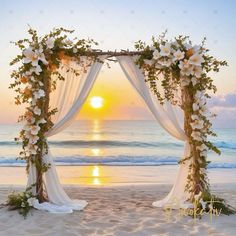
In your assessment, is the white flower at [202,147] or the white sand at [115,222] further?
the white flower at [202,147]

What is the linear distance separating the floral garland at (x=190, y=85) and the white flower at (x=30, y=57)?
5.16 feet

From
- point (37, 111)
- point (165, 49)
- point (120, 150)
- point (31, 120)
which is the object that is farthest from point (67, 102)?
point (120, 150)

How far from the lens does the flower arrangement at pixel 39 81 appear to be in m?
6.88

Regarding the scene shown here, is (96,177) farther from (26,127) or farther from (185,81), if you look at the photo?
(185,81)

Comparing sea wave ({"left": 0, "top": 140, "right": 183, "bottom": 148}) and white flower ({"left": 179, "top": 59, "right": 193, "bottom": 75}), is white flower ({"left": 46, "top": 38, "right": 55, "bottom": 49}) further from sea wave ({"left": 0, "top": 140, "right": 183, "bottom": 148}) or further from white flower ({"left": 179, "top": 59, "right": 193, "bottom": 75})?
sea wave ({"left": 0, "top": 140, "right": 183, "bottom": 148})

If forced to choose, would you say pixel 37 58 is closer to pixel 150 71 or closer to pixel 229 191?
pixel 150 71

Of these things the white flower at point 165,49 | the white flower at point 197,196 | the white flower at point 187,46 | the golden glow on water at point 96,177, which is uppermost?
the white flower at point 187,46

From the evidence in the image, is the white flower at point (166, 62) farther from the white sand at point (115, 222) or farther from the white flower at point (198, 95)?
the white sand at point (115, 222)

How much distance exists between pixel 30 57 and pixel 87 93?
41.4 inches

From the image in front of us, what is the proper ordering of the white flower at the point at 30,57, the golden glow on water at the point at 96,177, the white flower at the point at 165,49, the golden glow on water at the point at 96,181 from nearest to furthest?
the white flower at the point at 30,57 → the white flower at the point at 165,49 → the golden glow on water at the point at 96,181 → the golden glow on water at the point at 96,177

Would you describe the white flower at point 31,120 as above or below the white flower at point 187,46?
below

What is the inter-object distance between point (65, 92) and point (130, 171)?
22.9 feet

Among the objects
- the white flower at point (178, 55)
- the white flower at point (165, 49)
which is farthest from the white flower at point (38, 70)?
the white flower at point (178, 55)

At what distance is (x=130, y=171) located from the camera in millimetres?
13758
